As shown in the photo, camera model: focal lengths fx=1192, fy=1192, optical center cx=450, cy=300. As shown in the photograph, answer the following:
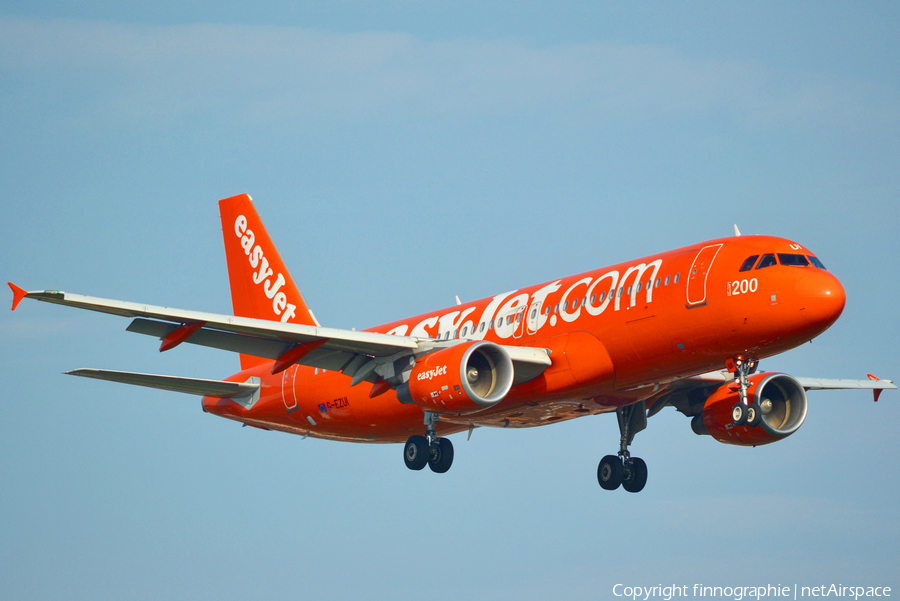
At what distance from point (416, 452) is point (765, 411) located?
35.0 ft

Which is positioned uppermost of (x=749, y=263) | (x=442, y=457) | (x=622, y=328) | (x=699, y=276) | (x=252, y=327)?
(x=749, y=263)

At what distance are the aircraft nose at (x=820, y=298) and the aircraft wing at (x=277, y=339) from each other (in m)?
7.22

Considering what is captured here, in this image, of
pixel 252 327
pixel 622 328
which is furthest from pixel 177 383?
pixel 622 328

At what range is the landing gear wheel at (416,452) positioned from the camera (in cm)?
3592

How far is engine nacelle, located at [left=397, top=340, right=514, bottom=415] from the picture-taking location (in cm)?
3170

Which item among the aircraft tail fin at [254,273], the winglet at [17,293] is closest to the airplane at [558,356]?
the winglet at [17,293]

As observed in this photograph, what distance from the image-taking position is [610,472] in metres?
38.8

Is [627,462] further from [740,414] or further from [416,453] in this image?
[740,414]

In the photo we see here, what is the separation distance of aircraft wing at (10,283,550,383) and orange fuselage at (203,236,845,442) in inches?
47.4

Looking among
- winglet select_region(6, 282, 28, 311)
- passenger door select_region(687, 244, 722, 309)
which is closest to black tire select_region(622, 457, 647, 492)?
passenger door select_region(687, 244, 722, 309)

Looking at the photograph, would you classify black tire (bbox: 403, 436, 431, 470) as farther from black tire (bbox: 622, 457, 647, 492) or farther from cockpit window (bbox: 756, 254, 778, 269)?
cockpit window (bbox: 756, 254, 778, 269)

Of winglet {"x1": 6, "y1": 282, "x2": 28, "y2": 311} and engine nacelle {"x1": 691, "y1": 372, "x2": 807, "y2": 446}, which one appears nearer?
winglet {"x1": 6, "y1": 282, "x2": 28, "y2": 311}

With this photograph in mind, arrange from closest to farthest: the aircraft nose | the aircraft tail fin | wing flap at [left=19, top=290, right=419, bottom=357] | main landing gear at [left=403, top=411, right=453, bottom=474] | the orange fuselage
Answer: wing flap at [left=19, top=290, right=419, bottom=357], the aircraft nose, the orange fuselage, main landing gear at [left=403, top=411, right=453, bottom=474], the aircraft tail fin

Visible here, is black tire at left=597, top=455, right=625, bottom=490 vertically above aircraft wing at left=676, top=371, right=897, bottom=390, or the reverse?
aircraft wing at left=676, top=371, right=897, bottom=390
